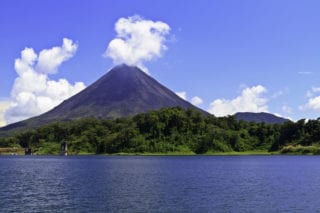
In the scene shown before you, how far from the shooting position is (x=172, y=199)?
48562mm

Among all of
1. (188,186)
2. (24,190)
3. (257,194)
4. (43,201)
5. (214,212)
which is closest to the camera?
(214,212)

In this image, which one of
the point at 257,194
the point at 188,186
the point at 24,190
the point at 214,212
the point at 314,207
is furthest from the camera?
the point at 188,186

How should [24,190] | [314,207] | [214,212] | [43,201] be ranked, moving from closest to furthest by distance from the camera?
[214,212] < [314,207] < [43,201] < [24,190]

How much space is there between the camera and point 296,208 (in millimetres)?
43469

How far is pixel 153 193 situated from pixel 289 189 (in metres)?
18.6

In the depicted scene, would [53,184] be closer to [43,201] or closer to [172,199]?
[43,201]

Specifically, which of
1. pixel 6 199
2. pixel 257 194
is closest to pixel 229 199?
pixel 257 194

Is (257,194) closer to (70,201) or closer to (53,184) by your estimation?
(70,201)

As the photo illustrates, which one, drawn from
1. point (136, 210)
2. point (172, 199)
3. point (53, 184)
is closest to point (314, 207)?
point (172, 199)

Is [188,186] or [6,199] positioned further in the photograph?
[188,186]

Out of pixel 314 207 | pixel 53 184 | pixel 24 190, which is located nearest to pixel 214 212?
pixel 314 207

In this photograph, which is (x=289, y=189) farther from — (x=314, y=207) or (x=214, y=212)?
(x=214, y=212)

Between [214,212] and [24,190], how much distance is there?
1066 inches

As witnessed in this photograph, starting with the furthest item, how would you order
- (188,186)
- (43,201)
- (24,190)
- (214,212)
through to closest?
1. (188,186)
2. (24,190)
3. (43,201)
4. (214,212)
